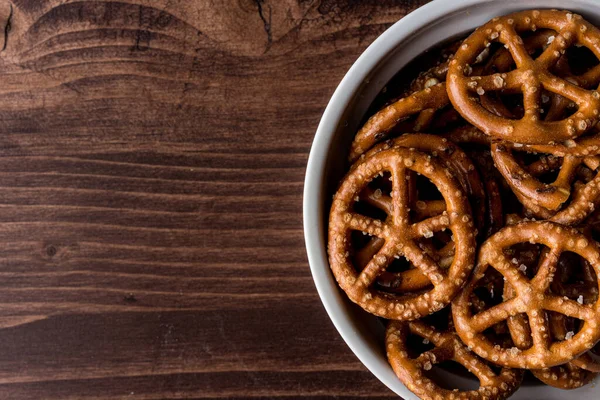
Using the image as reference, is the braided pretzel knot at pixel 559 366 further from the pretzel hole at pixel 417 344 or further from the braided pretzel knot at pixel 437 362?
the pretzel hole at pixel 417 344

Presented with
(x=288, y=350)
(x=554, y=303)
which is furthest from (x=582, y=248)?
(x=288, y=350)

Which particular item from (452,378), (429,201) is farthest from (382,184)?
→ (452,378)

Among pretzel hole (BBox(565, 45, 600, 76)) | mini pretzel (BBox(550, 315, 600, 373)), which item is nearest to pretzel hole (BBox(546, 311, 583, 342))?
mini pretzel (BBox(550, 315, 600, 373))

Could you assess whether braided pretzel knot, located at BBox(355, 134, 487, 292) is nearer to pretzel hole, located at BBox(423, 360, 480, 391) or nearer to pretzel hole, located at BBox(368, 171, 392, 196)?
pretzel hole, located at BBox(368, 171, 392, 196)

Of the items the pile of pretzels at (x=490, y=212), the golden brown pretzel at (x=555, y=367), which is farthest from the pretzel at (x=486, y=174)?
the golden brown pretzel at (x=555, y=367)

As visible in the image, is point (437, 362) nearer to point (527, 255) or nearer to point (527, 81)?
point (527, 255)

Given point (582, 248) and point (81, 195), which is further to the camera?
point (81, 195)

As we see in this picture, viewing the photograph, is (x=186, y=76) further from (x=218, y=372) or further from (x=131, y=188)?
(x=218, y=372)
